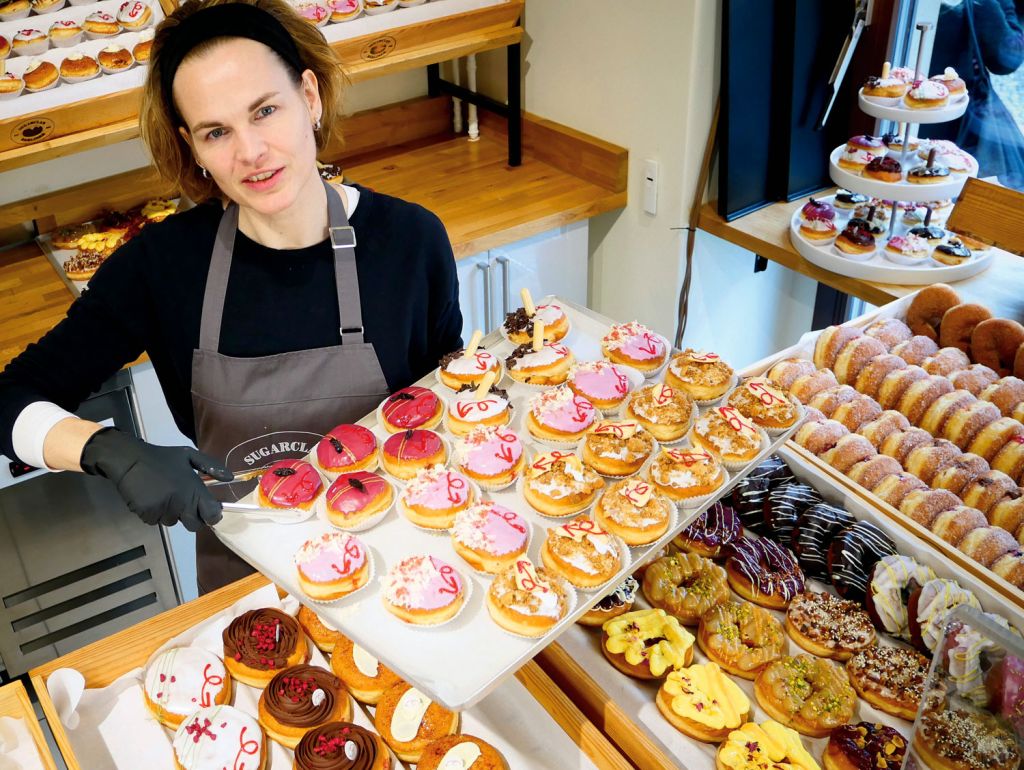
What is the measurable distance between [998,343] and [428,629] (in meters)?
1.67

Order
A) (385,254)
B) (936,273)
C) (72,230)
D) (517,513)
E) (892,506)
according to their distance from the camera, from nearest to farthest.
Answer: (517,513) → (892,506) → (385,254) → (936,273) → (72,230)

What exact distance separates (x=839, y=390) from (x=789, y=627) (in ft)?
2.38

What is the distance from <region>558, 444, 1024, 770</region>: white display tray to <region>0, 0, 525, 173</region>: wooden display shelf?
4.94 feet

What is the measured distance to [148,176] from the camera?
10.5 ft

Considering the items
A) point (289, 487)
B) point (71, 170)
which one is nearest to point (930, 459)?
point (289, 487)

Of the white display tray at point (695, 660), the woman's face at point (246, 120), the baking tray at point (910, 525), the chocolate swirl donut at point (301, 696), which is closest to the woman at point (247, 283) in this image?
the woman's face at point (246, 120)

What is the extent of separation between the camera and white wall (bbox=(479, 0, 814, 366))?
3082 mm

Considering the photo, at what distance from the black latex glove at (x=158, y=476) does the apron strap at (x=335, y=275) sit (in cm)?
40

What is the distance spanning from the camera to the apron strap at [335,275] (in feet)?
6.06

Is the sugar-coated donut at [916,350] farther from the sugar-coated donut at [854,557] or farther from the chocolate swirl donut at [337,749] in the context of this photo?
the chocolate swirl donut at [337,749]

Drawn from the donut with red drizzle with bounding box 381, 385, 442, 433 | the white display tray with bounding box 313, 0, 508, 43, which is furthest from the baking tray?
the white display tray with bounding box 313, 0, 508, 43

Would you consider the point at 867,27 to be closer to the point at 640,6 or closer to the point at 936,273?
the point at 640,6

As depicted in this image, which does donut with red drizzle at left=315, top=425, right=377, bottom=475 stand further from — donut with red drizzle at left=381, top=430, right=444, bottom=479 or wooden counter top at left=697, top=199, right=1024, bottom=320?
wooden counter top at left=697, top=199, right=1024, bottom=320

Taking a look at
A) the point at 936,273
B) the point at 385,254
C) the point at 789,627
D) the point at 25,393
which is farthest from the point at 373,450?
the point at 936,273
